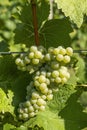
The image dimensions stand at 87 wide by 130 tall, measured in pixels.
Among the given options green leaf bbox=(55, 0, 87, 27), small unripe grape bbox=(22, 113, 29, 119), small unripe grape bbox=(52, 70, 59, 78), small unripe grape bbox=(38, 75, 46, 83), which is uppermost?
green leaf bbox=(55, 0, 87, 27)

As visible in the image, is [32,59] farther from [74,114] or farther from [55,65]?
[74,114]

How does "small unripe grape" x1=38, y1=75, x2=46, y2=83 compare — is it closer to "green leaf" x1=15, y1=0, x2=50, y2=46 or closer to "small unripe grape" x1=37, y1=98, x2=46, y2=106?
"small unripe grape" x1=37, y1=98, x2=46, y2=106

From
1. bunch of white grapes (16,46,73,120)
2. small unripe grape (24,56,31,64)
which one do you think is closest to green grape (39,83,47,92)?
bunch of white grapes (16,46,73,120)

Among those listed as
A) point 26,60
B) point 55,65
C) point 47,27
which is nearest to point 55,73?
point 55,65

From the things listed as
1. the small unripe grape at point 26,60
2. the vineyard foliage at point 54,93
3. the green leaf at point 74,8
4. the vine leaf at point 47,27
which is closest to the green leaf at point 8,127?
the vineyard foliage at point 54,93

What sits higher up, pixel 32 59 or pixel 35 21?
pixel 35 21

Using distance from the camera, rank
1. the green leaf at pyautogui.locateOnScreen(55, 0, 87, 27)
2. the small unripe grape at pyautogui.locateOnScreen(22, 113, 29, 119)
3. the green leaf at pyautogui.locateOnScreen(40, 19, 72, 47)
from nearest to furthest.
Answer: the green leaf at pyautogui.locateOnScreen(55, 0, 87, 27) < the small unripe grape at pyautogui.locateOnScreen(22, 113, 29, 119) < the green leaf at pyautogui.locateOnScreen(40, 19, 72, 47)

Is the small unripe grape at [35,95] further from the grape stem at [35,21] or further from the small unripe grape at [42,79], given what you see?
the grape stem at [35,21]
